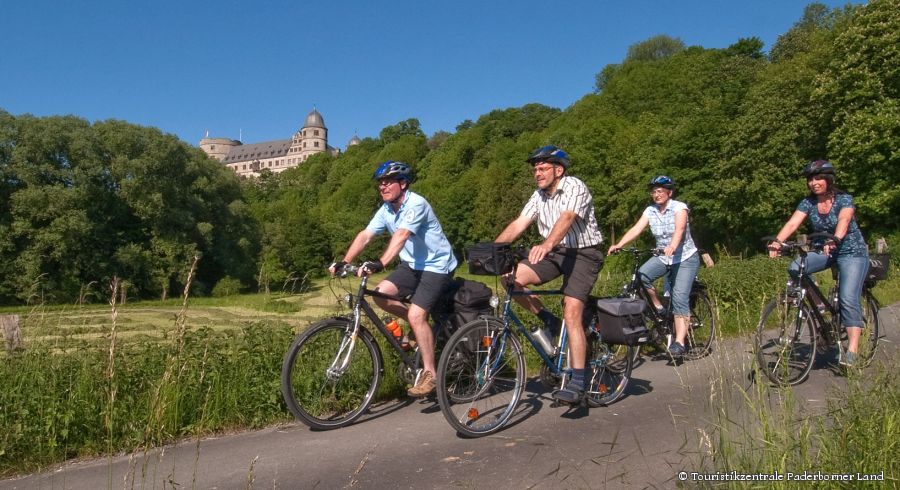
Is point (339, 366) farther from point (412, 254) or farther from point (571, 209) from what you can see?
point (571, 209)

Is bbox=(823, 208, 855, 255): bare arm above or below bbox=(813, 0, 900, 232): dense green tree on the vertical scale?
below

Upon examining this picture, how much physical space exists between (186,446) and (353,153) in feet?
416

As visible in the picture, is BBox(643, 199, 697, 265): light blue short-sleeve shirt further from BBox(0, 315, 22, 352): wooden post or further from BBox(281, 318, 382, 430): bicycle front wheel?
BBox(0, 315, 22, 352): wooden post

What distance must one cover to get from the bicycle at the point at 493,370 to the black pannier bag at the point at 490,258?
0.24m

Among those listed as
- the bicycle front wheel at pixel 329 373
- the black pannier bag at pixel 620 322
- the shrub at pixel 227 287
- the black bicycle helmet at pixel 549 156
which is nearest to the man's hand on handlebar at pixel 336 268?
the bicycle front wheel at pixel 329 373

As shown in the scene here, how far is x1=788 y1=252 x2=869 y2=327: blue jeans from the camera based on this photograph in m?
6.42

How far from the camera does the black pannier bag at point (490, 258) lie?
5.12 metres

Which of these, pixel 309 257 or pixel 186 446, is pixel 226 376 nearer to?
pixel 186 446

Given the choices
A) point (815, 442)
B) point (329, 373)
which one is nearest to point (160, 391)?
point (329, 373)

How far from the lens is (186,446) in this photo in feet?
16.4

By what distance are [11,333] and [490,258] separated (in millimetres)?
3901

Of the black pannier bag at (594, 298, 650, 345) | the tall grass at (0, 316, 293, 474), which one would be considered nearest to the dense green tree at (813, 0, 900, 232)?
the black pannier bag at (594, 298, 650, 345)

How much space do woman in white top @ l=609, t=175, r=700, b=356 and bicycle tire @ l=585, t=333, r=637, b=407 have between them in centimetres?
173

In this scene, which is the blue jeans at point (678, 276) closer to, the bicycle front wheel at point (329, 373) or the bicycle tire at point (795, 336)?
the bicycle tire at point (795, 336)
